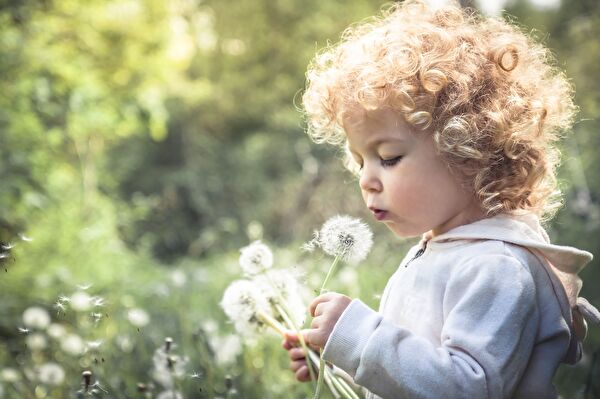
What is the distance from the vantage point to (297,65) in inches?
607

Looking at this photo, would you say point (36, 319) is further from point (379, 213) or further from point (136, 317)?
point (379, 213)

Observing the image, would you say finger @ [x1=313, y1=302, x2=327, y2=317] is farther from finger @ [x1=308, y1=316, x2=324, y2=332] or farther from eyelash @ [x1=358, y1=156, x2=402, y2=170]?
eyelash @ [x1=358, y1=156, x2=402, y2=170]

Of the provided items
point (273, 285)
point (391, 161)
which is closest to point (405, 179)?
point (391, 161)

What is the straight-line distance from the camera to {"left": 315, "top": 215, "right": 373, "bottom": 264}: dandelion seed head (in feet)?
4.82

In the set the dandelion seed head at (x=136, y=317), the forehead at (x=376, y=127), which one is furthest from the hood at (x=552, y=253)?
the dandelion seed head at (x=136, y=317)

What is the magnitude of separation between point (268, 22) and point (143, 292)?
1185 centimetres

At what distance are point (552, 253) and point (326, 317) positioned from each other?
48cm

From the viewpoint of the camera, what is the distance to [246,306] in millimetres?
1654

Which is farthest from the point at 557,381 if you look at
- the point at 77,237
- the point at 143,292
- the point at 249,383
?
the point at 77,237

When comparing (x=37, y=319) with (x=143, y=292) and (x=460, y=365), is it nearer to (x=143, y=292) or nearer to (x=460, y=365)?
(x=460, y=365)

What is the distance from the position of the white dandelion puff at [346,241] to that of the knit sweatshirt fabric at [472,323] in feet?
0.39

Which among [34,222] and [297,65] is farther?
[297,65]

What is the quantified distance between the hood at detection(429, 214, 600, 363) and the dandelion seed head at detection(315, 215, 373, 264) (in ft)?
0.50

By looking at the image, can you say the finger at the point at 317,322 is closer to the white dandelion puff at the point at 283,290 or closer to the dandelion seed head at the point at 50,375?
the white dandelion puff at the point at 283,290
